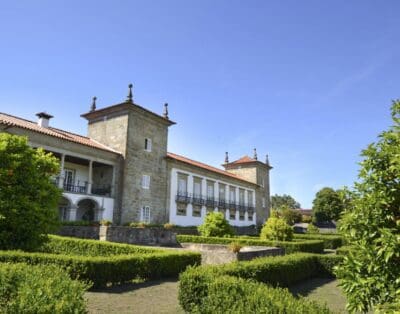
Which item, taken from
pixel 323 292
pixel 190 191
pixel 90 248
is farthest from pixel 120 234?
pixel 190 191

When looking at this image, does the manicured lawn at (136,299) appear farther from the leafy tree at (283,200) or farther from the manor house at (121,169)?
the leafy tree at (283,200)

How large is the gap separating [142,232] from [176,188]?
40.0 ft

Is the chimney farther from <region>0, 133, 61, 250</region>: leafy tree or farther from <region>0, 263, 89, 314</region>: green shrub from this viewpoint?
<region>0, 263, 89, 314</region>: green shrub

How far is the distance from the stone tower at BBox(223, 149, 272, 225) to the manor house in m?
14.8

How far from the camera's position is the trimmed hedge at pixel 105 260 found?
899 cm

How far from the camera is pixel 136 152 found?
29000 mm

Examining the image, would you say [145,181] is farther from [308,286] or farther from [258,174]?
[258,174]

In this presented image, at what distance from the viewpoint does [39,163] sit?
1292 cm

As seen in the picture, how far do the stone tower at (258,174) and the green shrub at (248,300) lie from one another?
44239mm

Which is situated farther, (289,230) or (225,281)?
(289,230)

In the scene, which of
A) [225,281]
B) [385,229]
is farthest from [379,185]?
[225,281]

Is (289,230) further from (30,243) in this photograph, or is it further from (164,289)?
(30,243)

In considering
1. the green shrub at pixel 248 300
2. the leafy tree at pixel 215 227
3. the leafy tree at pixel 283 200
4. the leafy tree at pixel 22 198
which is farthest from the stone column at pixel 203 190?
the leafy tree at pixel 283 200

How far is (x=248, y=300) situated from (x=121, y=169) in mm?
23758
